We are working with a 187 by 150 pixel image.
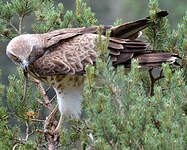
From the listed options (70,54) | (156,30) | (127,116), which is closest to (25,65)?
(70,54)

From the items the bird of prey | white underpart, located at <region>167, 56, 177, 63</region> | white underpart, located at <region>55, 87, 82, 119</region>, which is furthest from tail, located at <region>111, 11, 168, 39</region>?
white underpart, located at <region>55, 87, 82, 119</region>

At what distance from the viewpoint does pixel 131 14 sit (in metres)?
16.3

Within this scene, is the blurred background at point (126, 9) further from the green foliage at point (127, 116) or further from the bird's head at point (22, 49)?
the green foliage at point (127, 116)

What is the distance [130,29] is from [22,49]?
1.16 m

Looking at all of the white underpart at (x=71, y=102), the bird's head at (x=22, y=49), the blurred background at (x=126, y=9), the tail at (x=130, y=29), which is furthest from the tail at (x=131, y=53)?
the blurred background at (x=126, y=9)

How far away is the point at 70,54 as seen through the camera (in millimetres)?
4090

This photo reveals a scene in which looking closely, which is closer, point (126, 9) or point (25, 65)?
point (25, 65)

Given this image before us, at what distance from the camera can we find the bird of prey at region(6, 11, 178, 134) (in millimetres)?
3916

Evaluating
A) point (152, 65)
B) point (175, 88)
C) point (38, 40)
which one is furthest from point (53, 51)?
point (175, 88)

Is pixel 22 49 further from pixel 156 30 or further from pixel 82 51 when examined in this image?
pixel 156 30

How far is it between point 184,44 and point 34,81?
1.72 meters

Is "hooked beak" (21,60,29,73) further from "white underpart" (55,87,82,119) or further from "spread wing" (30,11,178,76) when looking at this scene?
"white underpart" (55,87,82,119)

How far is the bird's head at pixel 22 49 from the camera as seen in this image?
379 cm

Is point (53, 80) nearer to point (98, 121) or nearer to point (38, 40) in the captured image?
point (38, 40)
